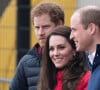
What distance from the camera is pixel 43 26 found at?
4.28m

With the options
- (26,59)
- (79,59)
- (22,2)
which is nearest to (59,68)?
(79,59)

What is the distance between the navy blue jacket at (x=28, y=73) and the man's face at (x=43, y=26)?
0.82 feet

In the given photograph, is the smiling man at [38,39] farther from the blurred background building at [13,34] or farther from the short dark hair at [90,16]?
the blurred background building at [13,34]

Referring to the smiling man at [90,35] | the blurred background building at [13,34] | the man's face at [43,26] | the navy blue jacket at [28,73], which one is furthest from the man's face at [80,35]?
the blurred background building at [13,34]

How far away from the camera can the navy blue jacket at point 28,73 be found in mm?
4441

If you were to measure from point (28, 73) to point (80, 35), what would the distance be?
0.93 metres

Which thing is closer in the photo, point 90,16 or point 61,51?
point 90,16

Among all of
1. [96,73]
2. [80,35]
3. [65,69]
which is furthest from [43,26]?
[96,73]

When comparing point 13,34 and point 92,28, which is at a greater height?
point 92,28

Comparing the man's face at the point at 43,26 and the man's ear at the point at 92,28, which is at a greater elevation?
the man's ear at the point at 92,28

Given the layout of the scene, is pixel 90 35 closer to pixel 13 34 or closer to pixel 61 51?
pixel 61 51

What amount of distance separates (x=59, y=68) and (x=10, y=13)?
4.31 metres

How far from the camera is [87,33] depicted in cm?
363

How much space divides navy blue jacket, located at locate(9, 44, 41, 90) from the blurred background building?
9.81 feet
